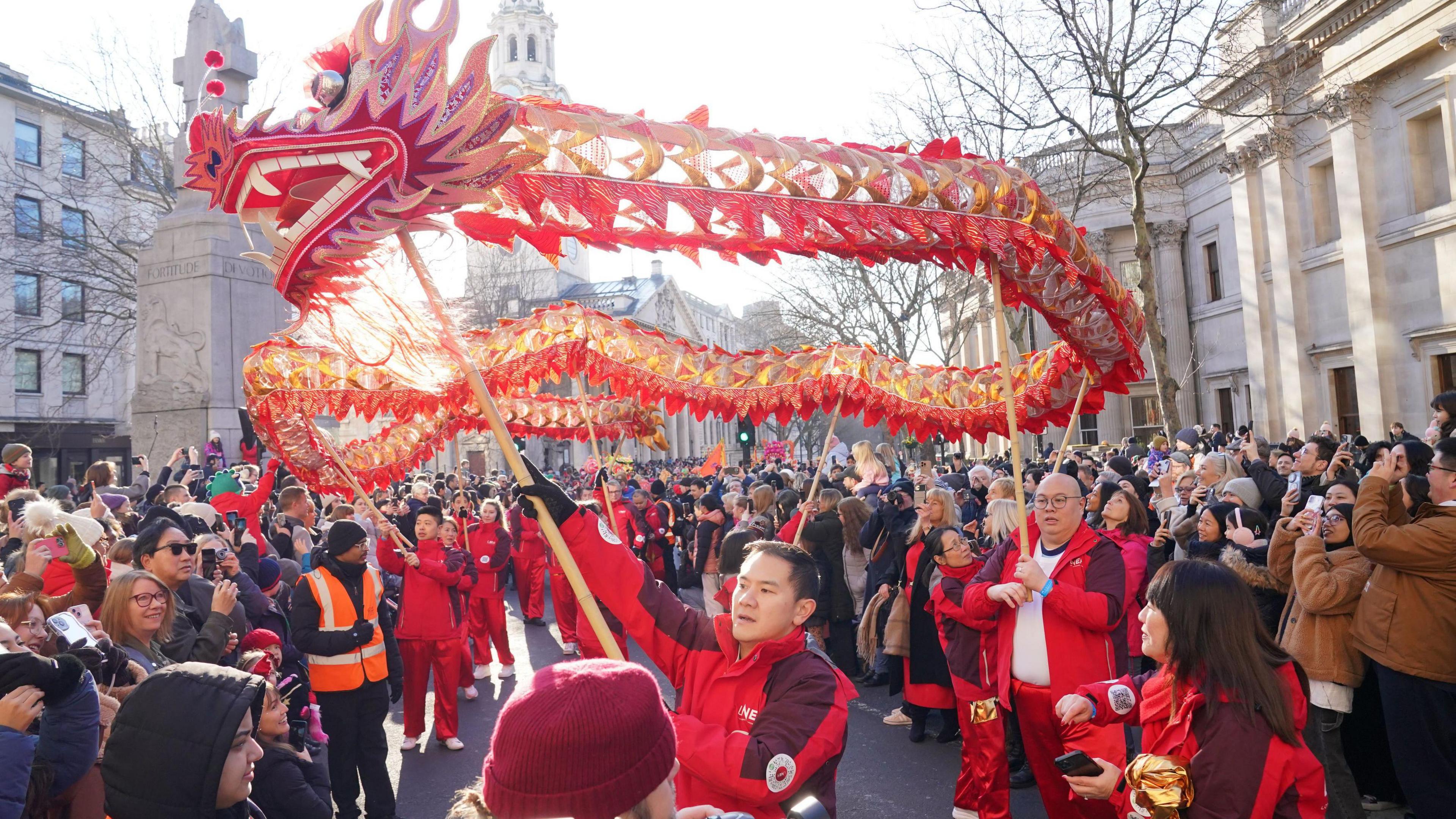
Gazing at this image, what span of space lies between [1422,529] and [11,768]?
5.40 meters

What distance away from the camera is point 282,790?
11.7 ft

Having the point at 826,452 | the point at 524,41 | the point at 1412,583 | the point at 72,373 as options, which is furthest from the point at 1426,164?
the point at 524,41

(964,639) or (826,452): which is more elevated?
(826,452)

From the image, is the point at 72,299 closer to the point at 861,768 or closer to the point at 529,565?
the point at 529,565

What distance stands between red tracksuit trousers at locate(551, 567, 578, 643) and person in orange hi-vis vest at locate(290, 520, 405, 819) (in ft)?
15.5

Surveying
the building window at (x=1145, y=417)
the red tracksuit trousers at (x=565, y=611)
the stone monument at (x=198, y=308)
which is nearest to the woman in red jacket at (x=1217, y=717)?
the red tracksuit trousers at (x=565, y=611)

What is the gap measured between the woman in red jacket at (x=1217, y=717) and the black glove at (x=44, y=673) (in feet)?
9.42

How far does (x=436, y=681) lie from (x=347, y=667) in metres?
1.81

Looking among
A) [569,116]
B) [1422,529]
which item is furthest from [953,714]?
[569,116]

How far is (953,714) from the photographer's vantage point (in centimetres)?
703

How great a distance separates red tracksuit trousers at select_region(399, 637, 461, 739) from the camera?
7.09 m

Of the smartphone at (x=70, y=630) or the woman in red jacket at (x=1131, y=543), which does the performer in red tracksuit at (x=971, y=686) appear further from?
the smartphone at (x=70, y=630)

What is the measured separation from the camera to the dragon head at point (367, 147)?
280cm

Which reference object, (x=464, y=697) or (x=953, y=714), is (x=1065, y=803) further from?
(x=464, y=697)
